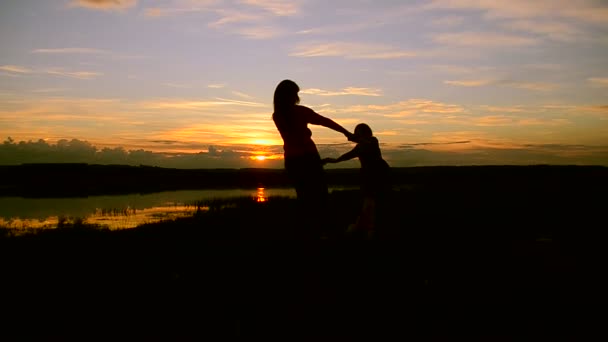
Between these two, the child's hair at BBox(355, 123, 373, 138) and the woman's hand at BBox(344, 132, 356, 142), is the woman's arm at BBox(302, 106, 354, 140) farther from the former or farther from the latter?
the child's hair at BBox(355, 123, 373, 138)

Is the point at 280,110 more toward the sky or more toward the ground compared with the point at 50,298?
more toward the sky

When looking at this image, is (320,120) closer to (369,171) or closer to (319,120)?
(319,120)

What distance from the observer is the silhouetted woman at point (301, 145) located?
26.4 feet

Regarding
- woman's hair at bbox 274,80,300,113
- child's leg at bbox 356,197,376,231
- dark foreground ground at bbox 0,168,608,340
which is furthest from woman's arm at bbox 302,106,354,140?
child's leg at bbox 356,197,376,231

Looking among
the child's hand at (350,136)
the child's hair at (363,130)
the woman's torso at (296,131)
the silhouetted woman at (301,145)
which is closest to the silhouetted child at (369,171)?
the child's hair at (363,130)

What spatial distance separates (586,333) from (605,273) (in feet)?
9.53

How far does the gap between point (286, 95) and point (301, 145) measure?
78cm

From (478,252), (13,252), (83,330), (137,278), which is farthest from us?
(13,252)

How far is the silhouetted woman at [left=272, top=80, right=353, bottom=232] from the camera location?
8.04 meters

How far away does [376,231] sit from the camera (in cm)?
1059

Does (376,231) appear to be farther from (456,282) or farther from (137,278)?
(137,278)

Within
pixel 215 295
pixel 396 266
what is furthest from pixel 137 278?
pixel 396 266

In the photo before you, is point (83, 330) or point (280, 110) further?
point (280, 110)

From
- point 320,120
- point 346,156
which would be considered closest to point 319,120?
point 320,120
